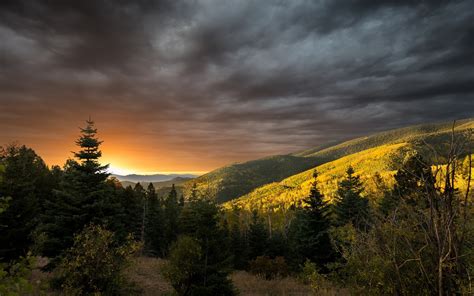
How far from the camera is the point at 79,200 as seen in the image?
2164 centimetres

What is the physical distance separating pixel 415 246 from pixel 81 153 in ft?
76.7

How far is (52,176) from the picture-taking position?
160ft

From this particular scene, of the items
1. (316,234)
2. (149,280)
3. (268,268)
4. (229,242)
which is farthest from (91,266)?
(316,234)

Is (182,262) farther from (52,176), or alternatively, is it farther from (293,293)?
(52,176)

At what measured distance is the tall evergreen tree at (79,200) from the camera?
21.2m

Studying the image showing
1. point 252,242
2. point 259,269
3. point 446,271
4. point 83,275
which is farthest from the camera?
point 252,242

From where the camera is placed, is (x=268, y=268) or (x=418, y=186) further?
(x=268, y=268)

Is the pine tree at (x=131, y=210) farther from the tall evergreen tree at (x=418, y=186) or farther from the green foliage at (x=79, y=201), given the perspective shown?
the tall evergreen tree at (x=418, y=186)

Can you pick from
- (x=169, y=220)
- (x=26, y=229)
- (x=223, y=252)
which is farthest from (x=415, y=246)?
(x=169, y=220)

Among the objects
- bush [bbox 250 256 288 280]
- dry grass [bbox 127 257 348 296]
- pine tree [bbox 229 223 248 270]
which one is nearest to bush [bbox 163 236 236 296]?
dry grass [bbox 127 257 348 296]

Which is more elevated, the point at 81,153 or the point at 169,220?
the point at 81,153

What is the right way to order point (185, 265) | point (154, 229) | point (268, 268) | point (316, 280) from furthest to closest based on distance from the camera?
point (154, 229) < point (268, 268) < point (185, 265) < point (316, 280)

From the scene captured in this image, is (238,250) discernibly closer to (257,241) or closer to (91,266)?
(257,241)

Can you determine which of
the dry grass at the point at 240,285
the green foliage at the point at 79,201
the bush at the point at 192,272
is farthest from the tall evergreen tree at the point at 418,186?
the green foliage at the point at 79,201
